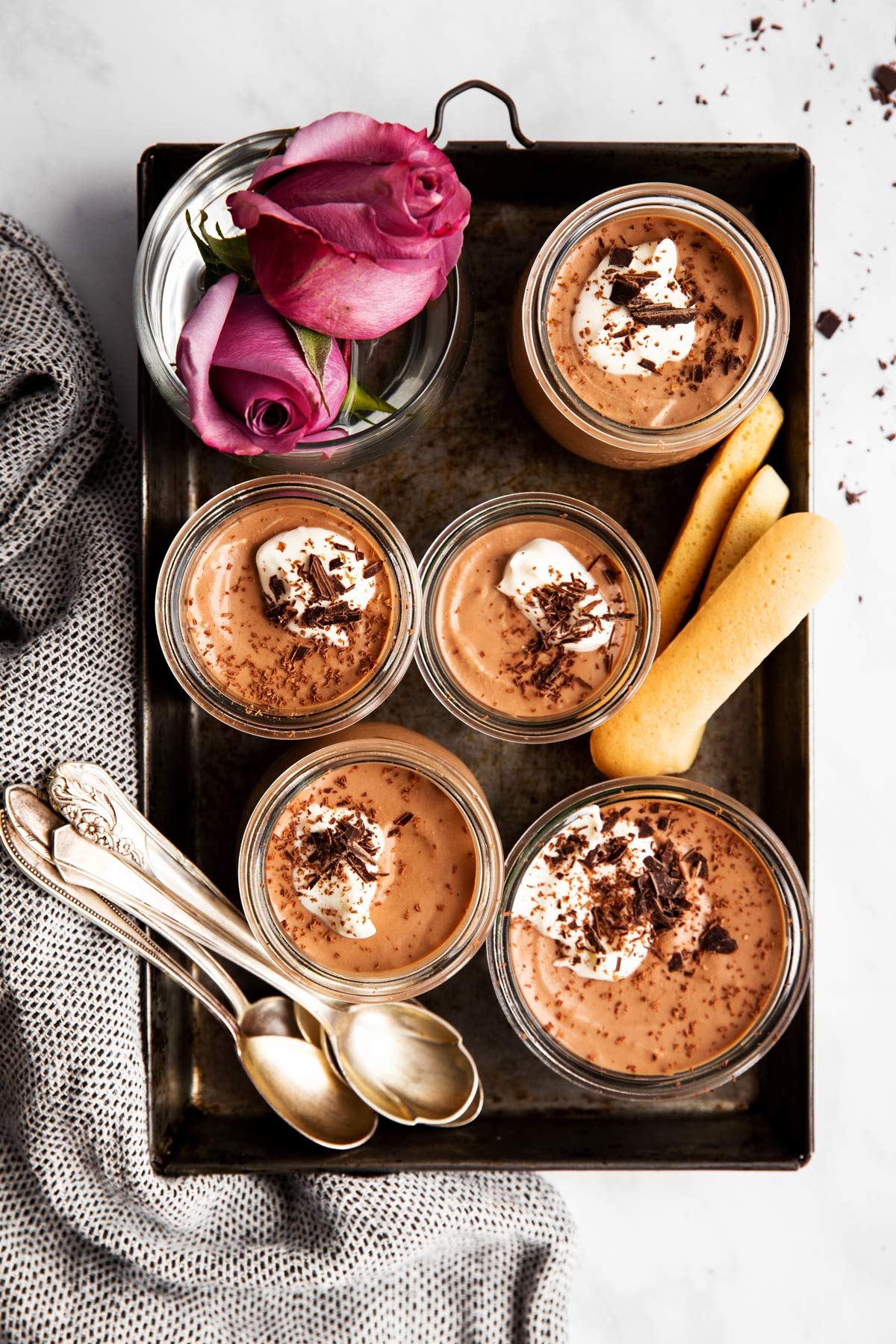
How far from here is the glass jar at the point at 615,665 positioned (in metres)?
1.54

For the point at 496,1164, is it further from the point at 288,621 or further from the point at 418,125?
the point at 418,125

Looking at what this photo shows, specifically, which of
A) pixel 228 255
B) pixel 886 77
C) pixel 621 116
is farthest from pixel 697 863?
pixel 886 77

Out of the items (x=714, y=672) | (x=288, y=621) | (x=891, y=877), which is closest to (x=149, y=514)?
(x=288, y=621)

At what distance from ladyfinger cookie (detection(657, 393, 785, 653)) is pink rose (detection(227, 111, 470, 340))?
583 mm

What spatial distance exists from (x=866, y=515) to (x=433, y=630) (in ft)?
2.74

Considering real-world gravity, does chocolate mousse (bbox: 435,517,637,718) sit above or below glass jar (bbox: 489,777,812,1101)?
above

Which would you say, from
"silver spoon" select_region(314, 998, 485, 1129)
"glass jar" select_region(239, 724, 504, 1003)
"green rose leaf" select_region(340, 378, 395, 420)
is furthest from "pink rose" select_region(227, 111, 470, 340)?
"silver spoon" select_region(314, 998, 485, 1129)

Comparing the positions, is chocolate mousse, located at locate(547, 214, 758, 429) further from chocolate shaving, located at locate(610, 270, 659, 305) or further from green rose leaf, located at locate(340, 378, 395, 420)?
green rose leaf, located at locate(340, 378, 395, 420)

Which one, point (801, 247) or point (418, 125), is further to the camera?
point (418, 125)

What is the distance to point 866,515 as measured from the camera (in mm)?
1811

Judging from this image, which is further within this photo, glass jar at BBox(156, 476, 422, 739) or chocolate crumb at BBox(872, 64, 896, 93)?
chocolate crumb at BBox(872, 64, 896, 93)

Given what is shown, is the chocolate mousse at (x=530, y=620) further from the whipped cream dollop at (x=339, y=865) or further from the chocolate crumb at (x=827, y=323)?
the chocolate crumb at (x=827, y=323)

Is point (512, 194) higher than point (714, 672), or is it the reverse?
point (512, 194)

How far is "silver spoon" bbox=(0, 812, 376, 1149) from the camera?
1592mm
